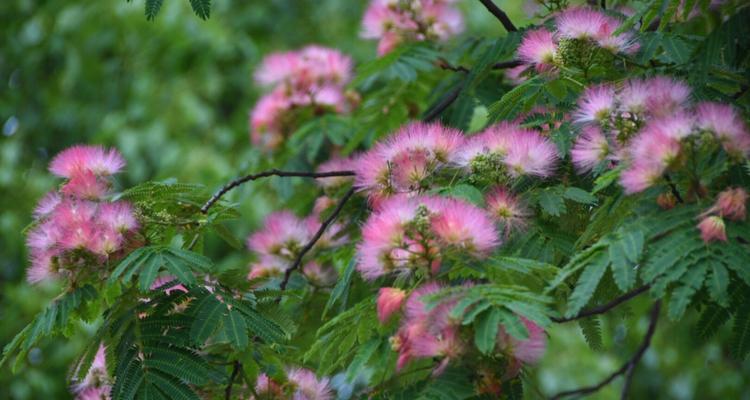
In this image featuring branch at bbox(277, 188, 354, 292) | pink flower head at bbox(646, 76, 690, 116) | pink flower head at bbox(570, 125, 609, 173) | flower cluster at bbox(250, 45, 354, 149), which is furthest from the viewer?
flower cluster at bbox(250, 45, 354, 149)

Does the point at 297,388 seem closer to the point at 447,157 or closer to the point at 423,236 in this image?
the point at 447,157

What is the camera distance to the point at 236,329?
9.09 feet

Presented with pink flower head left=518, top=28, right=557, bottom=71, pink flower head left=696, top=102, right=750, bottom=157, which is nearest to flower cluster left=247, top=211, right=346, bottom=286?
pink flower head left=518, top=28, right=557, bottom=71

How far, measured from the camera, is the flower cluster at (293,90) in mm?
4629

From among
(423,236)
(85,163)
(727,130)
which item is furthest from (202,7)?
(727,130)

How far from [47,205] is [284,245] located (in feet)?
3.27

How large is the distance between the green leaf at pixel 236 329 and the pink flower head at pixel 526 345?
806mm

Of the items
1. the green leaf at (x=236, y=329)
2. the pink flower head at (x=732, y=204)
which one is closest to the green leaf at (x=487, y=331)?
the pink flower head at (x=732, y=204)

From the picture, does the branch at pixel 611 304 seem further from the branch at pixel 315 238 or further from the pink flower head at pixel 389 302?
the branch at pixel 315 238

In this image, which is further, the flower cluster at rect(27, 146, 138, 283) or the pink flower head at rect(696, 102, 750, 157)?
the flower cluster at rect(27, 146, 138, 283)

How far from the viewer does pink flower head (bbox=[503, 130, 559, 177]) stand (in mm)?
2617

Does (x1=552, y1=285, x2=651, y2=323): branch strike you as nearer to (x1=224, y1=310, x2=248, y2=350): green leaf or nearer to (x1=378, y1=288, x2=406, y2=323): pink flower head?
(x1=378, y1=288, x2=406, y2=323): pink flower head

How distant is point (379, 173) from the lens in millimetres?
2744

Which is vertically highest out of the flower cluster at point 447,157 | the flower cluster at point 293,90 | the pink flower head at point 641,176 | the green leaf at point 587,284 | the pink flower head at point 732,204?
the flower cluster at point 293,90
